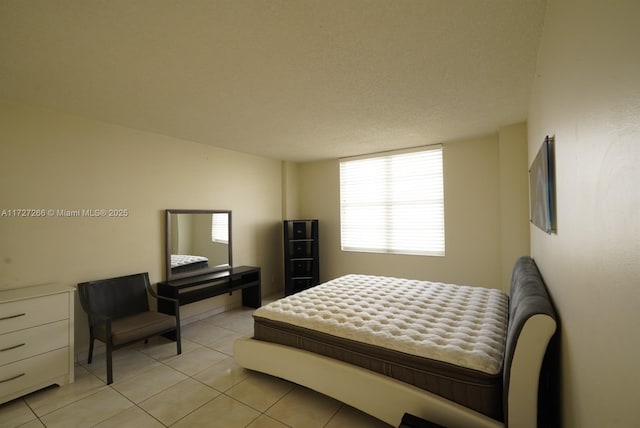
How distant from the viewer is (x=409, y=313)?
241cm

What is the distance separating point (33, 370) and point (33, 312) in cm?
47

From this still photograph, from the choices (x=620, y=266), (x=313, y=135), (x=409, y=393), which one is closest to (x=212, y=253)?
(x=313, y=135)

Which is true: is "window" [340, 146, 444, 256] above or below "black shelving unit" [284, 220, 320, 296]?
above

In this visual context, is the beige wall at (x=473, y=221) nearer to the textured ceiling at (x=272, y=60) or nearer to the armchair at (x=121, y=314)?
the textured ceiling at (x=272, y=60)

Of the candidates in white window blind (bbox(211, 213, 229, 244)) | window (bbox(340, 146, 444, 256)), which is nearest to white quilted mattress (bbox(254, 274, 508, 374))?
window (bbox(340, 146, 444, 256))

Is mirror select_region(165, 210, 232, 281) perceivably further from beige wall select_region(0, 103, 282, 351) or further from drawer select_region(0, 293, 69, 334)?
drawer select_region(0, 293, 69, 334)

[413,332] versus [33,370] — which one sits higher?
[413,332]

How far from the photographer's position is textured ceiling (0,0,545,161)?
5.08 ft

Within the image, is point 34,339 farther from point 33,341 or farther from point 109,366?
point 109,366

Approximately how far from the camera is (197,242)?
4047 millimetres

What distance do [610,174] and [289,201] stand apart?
16.8 feet

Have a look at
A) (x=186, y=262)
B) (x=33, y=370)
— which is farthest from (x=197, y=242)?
(x=33, y=370)

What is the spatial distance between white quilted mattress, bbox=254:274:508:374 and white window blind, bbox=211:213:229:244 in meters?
1.92

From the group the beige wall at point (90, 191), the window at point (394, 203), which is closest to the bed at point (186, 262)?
the beige wall at point (90, 191)
